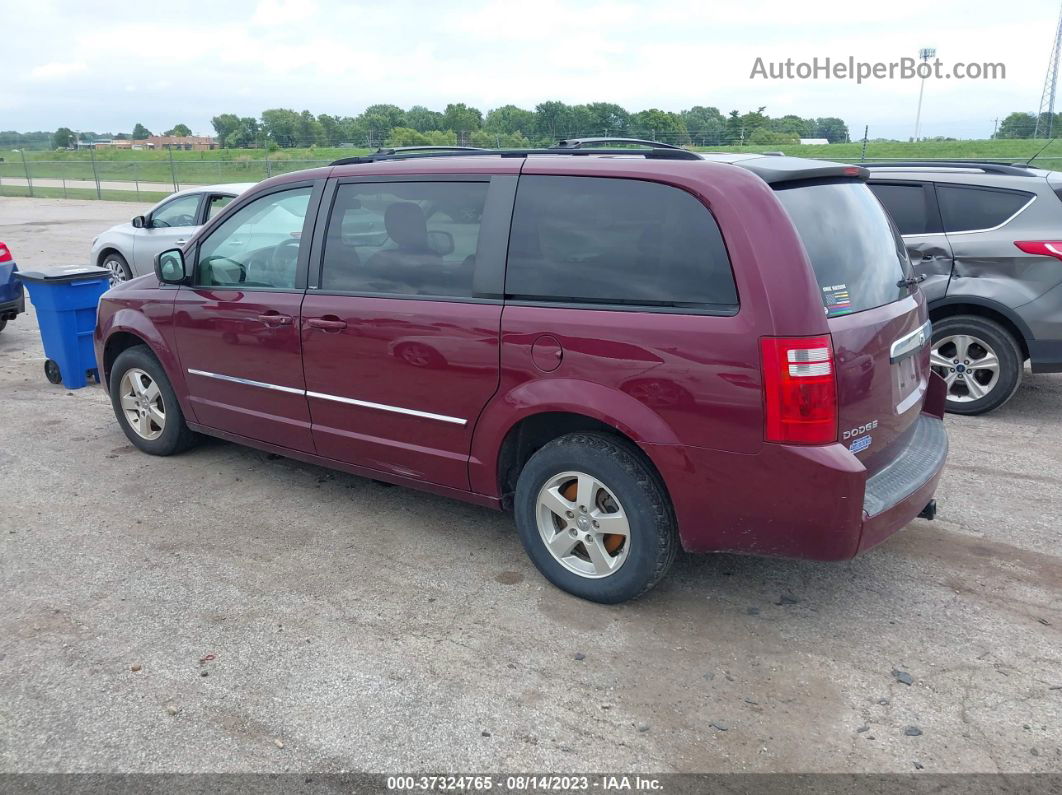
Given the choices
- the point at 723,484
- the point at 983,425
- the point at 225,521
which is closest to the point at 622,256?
the point at 723,484

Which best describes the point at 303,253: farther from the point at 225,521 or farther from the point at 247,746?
the point at 247,746

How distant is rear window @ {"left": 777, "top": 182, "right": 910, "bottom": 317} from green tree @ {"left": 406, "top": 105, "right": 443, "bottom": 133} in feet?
108

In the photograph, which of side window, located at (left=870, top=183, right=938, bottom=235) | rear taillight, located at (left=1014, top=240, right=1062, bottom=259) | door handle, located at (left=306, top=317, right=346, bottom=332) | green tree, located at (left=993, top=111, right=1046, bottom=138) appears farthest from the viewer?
green tree, located at (left=993, top=111, right=1046, bottom=138)

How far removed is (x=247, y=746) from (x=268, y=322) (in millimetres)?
2451

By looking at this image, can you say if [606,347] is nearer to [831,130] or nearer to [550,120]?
[550,120]

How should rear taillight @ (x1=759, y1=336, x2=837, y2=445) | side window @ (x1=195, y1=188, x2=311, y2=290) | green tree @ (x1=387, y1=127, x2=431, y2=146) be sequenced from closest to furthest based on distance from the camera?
rear taillight @ (x1=759, y1=336, x2=837, y2=445) → side window @ (x1=195, y1=188, x2=311, y2=290) → green tree @ (x1=387, y1=127, x2=431, y2=146)

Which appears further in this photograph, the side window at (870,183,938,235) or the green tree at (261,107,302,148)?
the green tree at (261,107,302,148)

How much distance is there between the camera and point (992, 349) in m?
6.52

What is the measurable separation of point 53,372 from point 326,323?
445 cm

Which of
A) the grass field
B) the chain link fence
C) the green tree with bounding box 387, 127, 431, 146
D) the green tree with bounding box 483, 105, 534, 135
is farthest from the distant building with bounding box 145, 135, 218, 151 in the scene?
the green tree with bounding box 483, 105, 534, 135

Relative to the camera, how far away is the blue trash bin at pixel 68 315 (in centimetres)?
739

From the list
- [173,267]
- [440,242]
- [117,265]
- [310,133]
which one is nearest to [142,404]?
[173,267]

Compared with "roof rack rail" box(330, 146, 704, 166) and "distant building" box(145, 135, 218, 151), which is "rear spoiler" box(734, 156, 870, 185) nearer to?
"roof rack rail" box(330, 146, 704, 166)

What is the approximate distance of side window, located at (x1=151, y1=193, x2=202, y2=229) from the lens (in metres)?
10.7
